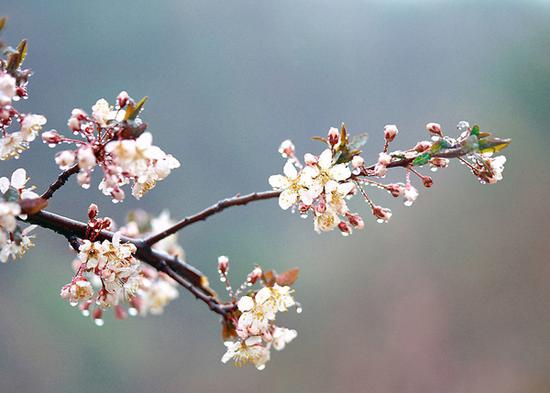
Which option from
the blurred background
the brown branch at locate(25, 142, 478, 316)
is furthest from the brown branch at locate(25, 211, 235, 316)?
the blurred background

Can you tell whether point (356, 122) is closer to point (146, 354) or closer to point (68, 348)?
point (146, 354)

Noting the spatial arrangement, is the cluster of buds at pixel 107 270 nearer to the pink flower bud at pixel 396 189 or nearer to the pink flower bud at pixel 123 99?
the pink flower bud at pixel 123 99

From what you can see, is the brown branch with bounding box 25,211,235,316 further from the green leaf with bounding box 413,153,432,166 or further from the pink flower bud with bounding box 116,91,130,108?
the green leaf with bounding box 413,153,432,166

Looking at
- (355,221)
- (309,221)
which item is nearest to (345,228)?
(355,221)

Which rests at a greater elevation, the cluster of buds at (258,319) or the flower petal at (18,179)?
the flower petal at (18,179)

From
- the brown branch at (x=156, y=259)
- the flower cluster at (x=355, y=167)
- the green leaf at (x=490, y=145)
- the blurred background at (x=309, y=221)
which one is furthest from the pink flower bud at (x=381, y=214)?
the blurred background at (x=309, y=221)

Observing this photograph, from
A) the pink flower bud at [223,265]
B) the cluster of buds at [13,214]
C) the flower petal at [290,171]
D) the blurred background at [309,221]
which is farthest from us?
the blurred background at [309,221]

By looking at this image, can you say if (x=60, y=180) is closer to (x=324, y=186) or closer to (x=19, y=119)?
(x=19, y=119)
